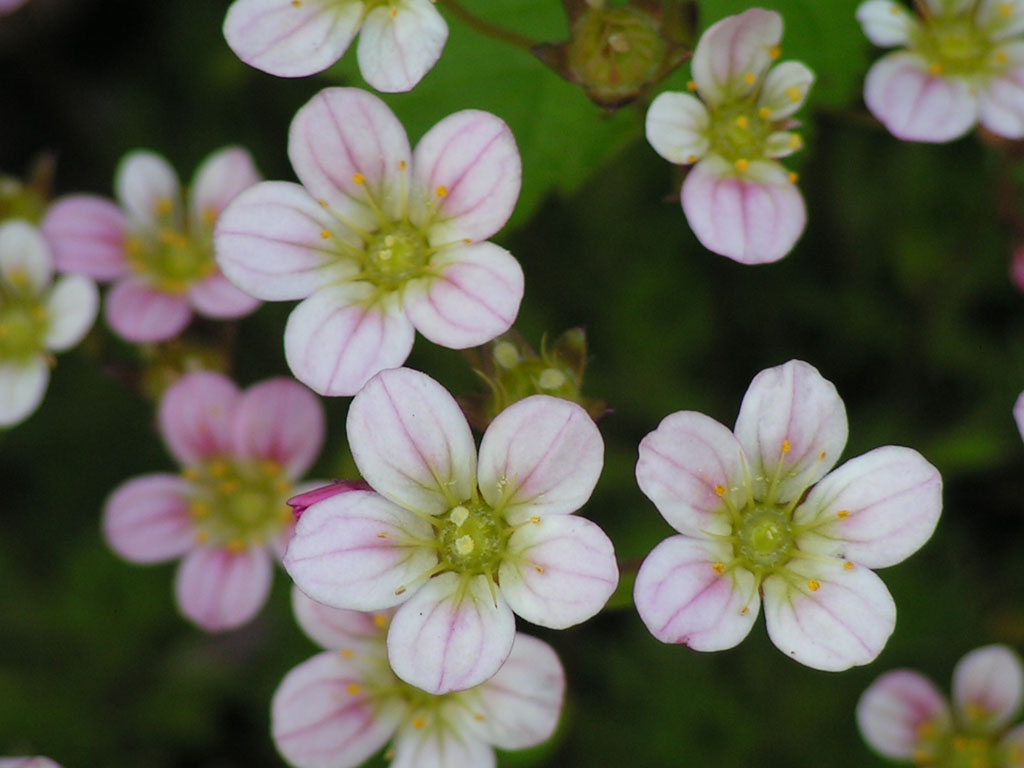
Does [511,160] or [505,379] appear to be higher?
[511,160]

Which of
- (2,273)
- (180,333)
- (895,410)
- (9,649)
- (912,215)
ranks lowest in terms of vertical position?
(9,649)

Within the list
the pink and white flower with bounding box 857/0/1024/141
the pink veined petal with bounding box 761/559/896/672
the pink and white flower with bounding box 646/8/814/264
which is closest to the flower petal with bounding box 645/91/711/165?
the pink and white flower with bounding box 646/8/814/264

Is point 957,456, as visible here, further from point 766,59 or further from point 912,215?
point 766,59

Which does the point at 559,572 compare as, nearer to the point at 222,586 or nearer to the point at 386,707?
the point at 386,707

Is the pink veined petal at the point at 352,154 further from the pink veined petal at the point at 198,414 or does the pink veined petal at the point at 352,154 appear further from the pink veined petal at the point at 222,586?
the pink veined petal at the point at 222,586

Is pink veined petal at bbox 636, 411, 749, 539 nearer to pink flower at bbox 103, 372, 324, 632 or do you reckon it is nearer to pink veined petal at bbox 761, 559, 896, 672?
pink veined petal at bbox 761, 559, 896, 672

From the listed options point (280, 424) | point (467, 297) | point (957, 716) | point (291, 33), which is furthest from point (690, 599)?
point (291, 33)

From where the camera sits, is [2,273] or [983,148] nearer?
[2,273]

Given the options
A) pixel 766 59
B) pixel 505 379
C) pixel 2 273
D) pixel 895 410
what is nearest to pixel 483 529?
pixel 505 379
